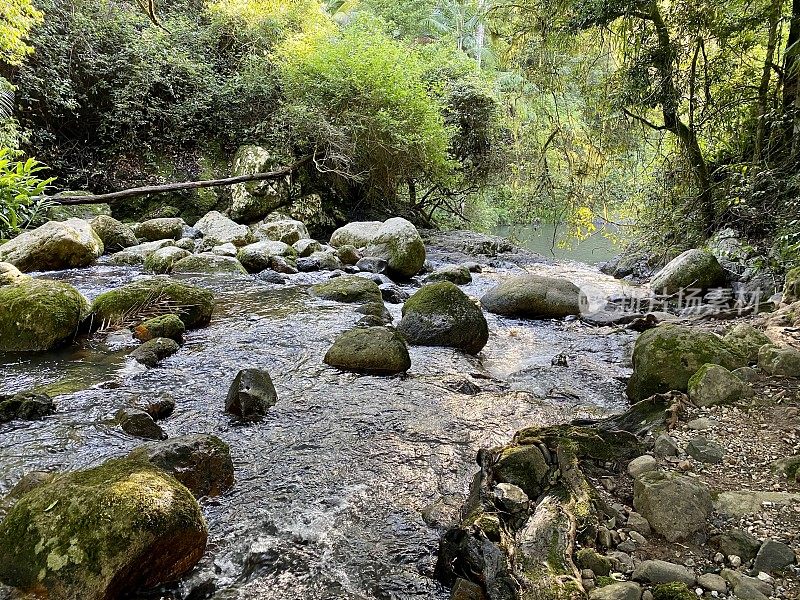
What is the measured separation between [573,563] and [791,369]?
2533 millimetres

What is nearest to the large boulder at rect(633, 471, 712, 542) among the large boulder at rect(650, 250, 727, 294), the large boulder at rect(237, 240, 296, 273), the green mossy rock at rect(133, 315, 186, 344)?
the green mossy rock at rect(133, 315, 186, 344)

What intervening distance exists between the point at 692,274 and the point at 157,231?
10399 mm

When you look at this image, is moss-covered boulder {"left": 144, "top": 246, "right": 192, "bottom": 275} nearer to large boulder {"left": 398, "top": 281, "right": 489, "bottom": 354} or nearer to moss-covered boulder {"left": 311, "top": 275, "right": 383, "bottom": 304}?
moss-covered boulder {"left": 311, "top": 275, "right": 383, "bottom": 304}

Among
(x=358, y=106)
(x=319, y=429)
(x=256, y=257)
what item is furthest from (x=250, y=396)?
(x=358, y=106)

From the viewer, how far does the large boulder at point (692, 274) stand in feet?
23.0

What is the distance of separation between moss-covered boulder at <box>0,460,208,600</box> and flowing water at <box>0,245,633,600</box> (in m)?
0.15

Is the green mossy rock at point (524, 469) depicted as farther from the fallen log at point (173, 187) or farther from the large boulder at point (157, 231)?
the large boulder at point (157, 231)

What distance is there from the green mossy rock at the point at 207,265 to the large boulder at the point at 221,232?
1786 millimetres

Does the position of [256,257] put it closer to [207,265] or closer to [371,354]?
[207,265]

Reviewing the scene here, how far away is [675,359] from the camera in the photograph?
142 inches

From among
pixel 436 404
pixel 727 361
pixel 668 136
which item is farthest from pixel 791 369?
pixel 668 136

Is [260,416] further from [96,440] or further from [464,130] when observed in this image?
[464,130]

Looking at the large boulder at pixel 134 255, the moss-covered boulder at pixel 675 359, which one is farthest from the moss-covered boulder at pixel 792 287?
the large boulder at pixel 134 255

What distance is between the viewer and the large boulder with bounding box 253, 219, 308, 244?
1164 centimetres
